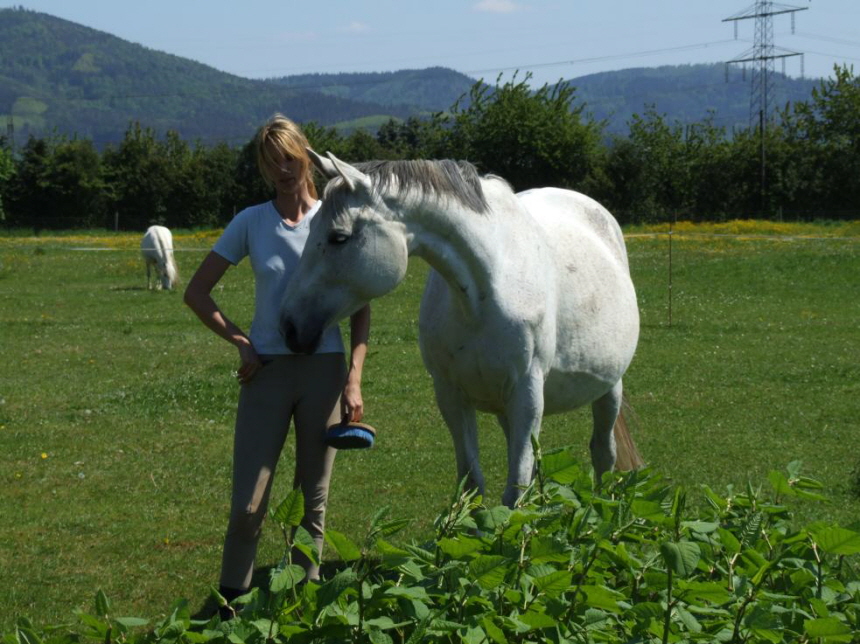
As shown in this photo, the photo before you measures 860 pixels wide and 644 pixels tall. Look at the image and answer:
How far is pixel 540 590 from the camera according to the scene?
229 cm

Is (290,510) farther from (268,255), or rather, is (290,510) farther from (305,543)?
(268,255)

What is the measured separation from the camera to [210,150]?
208 ft

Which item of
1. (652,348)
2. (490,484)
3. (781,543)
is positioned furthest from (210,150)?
(781,543)

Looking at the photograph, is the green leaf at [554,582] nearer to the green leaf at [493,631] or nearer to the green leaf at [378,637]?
the green leaf at [493,631]

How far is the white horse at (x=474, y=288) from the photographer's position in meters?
3.71

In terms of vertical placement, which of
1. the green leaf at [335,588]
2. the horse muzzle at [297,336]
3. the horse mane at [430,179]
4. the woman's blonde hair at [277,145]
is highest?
the woman's blonde hair at [277,145]

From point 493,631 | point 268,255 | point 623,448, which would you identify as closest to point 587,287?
point 623,448

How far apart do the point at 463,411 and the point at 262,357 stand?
86cm

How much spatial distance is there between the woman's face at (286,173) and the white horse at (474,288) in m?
0.47

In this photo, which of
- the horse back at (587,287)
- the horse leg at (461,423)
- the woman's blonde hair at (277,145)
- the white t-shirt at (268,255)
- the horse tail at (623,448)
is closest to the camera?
the woman's blonde hair at (277,145)

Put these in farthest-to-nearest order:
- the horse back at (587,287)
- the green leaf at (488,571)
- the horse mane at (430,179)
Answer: the horse back at (587,287), the horse mane at (430,179), the green leaf at (488,571)

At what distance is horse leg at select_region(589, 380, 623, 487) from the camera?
568 cm

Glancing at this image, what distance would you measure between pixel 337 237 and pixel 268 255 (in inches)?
27.5

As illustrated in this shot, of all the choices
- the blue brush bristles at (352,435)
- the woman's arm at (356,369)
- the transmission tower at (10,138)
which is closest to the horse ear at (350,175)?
the woman's arm at (356,369)
